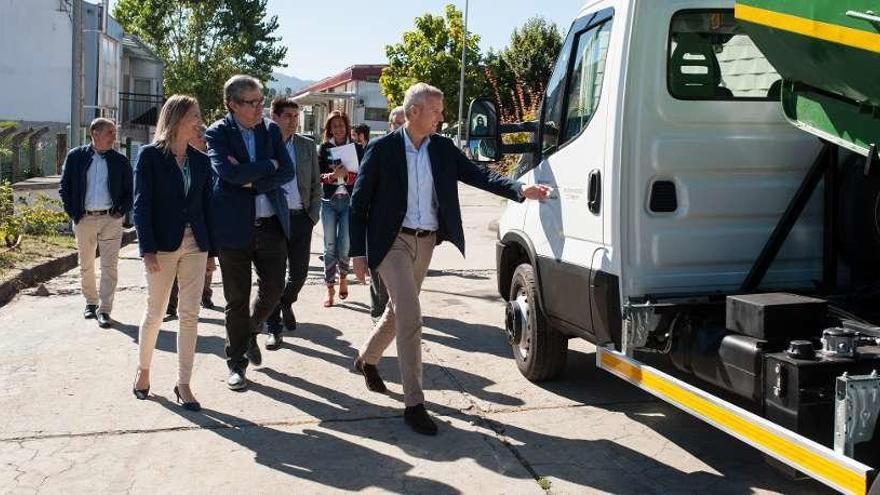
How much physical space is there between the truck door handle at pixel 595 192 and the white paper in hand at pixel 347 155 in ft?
13.1

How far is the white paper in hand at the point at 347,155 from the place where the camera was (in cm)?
849

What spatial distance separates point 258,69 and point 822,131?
219 feet

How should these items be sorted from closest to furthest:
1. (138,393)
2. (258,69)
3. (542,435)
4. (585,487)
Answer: (585,487)
(542,435)
(138,393)
(258,69)

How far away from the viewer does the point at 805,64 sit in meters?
3.85

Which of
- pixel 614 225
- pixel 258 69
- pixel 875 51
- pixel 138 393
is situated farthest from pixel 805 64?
pixel 258 69

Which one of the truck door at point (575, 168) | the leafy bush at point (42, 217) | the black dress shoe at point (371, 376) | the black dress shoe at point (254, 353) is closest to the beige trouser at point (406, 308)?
the black dress shoe at point (371, 376)

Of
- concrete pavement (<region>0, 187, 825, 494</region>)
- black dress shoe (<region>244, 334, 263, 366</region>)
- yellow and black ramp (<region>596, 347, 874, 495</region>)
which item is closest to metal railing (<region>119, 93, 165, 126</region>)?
concrete pavement (<region>0, 187, 825, 494</region>)

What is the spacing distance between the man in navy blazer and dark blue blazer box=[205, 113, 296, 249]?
2.71 m

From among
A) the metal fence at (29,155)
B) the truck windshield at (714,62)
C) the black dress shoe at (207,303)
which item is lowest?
the black dress shoe at (207,303)

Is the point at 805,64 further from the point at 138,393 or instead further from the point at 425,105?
the point at 138,393

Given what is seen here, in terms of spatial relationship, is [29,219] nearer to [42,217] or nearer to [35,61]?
[42,217]

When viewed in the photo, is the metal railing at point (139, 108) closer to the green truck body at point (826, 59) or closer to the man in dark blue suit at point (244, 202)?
the man in dark blue suit at point (244, 202)

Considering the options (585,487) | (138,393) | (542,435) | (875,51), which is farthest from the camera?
(138,393)

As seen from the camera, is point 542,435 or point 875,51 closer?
point 875,51
